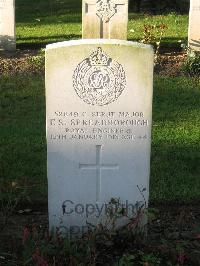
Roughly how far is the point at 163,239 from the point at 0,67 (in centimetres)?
555

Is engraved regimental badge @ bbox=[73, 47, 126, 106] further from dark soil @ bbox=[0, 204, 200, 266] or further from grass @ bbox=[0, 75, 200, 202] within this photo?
grass @ bbox=[0, 75, 200, 202]

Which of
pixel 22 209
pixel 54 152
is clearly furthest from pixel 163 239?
pixel 22 209

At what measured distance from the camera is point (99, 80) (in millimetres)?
4035

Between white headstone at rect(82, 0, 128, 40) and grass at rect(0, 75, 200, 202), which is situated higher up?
white headstone at rect(82, 0, 128, 40)

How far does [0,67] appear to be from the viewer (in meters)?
9.15

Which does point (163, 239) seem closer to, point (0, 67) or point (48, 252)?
point (48, 252)

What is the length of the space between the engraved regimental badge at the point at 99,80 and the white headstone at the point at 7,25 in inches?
260

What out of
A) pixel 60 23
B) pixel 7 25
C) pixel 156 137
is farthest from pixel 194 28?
pixel 60 23

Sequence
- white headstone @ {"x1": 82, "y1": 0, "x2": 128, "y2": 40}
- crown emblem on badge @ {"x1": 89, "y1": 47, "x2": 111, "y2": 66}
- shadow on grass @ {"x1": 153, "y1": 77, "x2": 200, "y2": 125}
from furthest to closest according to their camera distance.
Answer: white headstone @ {"x1": 82, "y1": 0, "x2": 128, "y2": 40} < shadow on grass @ {"x1": 153, "y1": 77, "x2": 200, "y2": 125} < crown emblem on badge @ {"x1": 89, "y1": 47, "x2": 111, "y2": 66}

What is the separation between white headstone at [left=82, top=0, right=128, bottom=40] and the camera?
30.6ft

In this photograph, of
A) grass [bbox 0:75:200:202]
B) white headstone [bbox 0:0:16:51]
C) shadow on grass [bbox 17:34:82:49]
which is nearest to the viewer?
grass [bbox 0:75:200:202]

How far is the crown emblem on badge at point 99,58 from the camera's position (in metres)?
3.94

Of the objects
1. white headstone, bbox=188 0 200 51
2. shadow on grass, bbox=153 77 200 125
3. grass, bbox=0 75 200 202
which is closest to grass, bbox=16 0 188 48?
white headstone, bbox=188 0 200 51

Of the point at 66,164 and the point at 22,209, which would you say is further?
the point at 22,209
